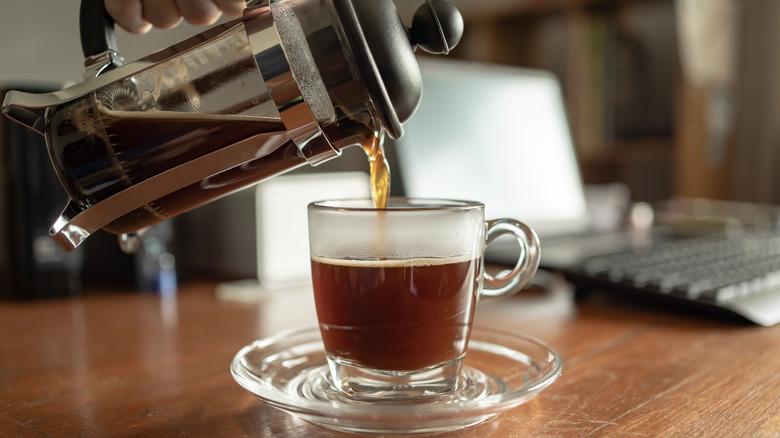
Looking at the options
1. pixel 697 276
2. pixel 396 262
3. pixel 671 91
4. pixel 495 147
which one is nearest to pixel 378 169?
pixel 396 262

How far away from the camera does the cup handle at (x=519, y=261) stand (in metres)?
0.51

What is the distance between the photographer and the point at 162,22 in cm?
58

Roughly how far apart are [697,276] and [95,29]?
0.68 meters

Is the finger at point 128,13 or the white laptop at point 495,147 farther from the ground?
the finger at point 128,13

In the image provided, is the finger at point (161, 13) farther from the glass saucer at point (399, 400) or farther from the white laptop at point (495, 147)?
the white laptop at point (495, 147)

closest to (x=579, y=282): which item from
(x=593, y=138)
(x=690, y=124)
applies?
(x=690, y=124)

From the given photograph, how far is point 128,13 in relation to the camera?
0.53 m

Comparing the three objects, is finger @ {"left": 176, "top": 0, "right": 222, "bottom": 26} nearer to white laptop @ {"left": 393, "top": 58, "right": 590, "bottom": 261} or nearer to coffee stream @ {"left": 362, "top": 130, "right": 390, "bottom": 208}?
coffee stream @ {"left": 362, "top": 130, "right": 390, "bottom": 208}

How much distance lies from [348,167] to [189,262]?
0.30 metres

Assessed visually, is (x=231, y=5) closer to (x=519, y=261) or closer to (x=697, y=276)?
(x=519, y=261)

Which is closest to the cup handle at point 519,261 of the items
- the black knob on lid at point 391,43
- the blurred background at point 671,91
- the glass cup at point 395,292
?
the glass cup at point 395,292

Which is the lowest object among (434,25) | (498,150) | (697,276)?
(697,276)

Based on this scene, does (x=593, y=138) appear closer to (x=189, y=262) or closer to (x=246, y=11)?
(x=189, y=262)

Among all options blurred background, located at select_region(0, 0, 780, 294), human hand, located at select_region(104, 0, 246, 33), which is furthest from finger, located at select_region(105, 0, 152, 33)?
blurred background, located at select_region(0, 0, 780, 294)
